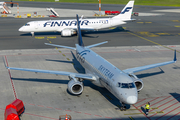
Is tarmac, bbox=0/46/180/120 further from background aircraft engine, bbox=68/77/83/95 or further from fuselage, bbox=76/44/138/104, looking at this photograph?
fuselage, bbox=76/44/138/104

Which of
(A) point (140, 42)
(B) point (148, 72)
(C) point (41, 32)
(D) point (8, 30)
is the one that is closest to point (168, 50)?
(A) point (140, 42)

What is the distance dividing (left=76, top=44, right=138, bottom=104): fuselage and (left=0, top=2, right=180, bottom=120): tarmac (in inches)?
85.1

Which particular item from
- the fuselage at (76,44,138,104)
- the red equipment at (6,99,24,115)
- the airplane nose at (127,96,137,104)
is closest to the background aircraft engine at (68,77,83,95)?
Answer: the fuselage at (76,44,138,104)

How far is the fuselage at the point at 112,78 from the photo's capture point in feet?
83.2

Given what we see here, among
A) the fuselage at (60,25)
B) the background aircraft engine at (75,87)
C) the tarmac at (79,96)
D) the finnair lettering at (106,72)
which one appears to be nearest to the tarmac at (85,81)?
the tarmac at (79,96)

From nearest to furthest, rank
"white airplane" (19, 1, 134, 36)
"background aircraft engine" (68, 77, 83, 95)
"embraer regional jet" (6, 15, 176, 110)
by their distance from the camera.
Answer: "embraer regional jet" (6, 15, 176, 110) → "background aircraft engine" (68, 77, 83, 95) → "white airplane" (19, 1, 134, 36)

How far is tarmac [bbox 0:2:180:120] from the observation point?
2702 cm

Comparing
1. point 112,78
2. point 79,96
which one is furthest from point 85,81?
point 112,78

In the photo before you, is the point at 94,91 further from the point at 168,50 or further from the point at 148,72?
the point at 168,50

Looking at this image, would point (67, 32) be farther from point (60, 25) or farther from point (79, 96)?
point (79, 96)

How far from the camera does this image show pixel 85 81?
36.4 metres

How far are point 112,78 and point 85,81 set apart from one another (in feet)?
31.6

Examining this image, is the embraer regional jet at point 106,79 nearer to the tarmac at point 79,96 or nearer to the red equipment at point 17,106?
the tarmac at point 79,96

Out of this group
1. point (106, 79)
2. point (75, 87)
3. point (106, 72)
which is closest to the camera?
point (106, 79)
